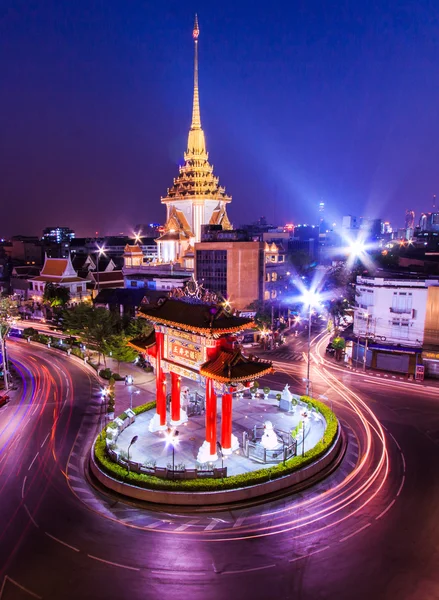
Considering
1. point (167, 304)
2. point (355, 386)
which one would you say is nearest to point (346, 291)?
point (355, 386)

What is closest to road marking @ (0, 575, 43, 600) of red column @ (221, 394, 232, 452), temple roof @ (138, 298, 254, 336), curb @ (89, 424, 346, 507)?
curb @ (89, 424, 346, 507)

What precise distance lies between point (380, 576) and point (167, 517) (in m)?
9.17

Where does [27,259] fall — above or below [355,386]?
above

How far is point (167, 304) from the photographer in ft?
88.3

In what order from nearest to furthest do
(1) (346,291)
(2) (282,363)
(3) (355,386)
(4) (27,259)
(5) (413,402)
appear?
(5) (413,402) → (3) (355,386) → (2) (282,363) → (1) (346,291) → (4) (27,259)

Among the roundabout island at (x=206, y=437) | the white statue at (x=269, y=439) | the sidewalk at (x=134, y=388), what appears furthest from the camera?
the sidewalk at (x=134, y=388)

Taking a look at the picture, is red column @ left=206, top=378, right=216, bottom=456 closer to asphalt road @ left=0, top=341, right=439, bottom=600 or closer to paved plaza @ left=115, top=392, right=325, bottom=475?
paved plaza @ left=115, top=392, right=325, bottom=475

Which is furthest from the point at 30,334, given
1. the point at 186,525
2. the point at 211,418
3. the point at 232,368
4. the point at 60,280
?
the point at 186,525

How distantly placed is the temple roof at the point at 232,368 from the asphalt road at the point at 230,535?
611cm

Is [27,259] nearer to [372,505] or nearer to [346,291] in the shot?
[346,291]

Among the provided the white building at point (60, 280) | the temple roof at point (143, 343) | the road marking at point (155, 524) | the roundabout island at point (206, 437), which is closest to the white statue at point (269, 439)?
the roundabout island at point (206, 437)

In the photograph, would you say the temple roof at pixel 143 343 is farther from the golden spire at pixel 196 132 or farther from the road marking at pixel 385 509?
the golden spire at pixel 196 132

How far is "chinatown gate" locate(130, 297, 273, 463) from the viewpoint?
2291 cm

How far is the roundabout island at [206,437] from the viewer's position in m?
21.2
